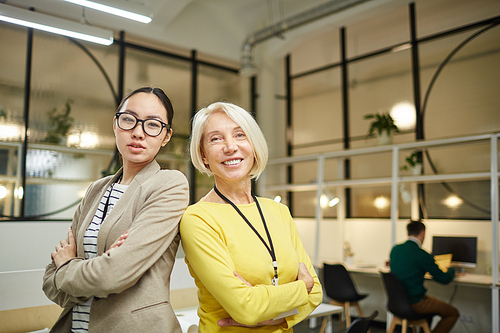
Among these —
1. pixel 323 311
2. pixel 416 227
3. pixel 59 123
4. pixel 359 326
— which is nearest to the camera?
pixel 359 326

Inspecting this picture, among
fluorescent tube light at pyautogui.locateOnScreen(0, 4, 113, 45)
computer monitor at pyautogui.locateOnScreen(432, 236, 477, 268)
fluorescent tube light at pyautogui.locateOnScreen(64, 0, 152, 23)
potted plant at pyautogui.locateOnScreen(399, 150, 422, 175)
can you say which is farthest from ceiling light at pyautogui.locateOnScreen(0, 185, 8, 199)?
computer monitor at pyautogui.locateOnScreen(432, 236, 477, 268)

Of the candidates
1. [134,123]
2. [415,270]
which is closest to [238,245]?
[134,123]

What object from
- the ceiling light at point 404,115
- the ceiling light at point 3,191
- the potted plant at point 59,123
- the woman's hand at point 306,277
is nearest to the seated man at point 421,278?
the ceiling light at point 404,115

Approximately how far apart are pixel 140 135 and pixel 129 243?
1.22 ft

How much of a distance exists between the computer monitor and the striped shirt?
4.85m

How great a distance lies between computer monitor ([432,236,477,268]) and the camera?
507cm

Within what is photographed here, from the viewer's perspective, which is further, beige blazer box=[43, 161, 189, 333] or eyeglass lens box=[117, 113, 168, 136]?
eyeglass lens box=[117, 113, 168, 136]

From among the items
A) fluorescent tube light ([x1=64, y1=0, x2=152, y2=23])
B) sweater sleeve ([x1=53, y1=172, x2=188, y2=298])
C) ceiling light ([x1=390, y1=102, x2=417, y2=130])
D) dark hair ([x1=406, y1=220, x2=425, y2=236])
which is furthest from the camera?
ceiling light ([x1=390, y1=102, x2=417, y2=130])

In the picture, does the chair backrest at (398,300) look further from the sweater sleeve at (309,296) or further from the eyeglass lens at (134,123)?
the eyeglass lens at (134,123)

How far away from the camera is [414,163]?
567 cm

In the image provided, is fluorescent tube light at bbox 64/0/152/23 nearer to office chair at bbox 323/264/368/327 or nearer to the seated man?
office chair at bbox 323/264/368/327

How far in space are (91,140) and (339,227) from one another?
4.02m

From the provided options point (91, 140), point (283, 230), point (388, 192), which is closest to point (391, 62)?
point (388, 192)

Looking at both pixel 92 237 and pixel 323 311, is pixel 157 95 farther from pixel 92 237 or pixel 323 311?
pixel 323 311
